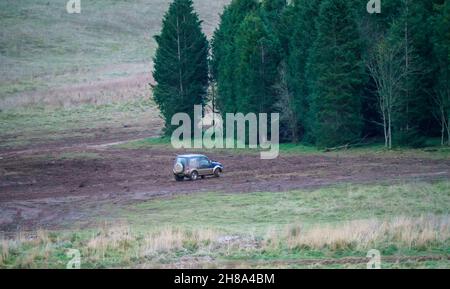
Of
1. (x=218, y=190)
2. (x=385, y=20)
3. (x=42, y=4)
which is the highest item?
(x=42, y=4)

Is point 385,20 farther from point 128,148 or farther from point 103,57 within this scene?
point 103,57

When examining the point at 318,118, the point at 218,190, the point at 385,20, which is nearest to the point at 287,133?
the point at 318,118

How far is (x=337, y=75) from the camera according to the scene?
53.2 metres

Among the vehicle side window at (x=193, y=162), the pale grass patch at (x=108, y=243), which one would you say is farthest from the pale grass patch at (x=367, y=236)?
the vehicle side window at (x=193, y=162)

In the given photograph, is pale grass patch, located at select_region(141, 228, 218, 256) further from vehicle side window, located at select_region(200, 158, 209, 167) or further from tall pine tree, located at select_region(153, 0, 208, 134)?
tall pine tree, located at select_region(153, 0, 208, 134)

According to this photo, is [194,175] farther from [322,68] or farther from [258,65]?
[258,65]

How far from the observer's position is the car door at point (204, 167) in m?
42.8

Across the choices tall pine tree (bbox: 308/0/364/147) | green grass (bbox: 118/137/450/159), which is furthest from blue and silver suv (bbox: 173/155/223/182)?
tall pine tree (bbox: 308/0/364/147)

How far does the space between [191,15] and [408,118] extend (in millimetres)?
24227

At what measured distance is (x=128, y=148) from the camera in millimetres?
60844

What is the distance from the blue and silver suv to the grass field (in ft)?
34.1

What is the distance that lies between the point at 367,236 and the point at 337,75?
32967 mm

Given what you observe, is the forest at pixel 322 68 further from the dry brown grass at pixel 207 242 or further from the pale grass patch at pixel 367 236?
the dry brown grass at pixel 207 242

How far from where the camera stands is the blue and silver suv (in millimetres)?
41969
